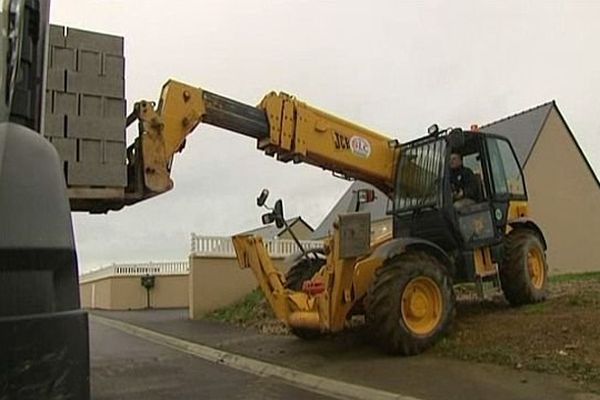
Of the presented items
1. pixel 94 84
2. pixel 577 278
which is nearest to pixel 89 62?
pixel 94 84

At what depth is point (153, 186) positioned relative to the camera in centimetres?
742

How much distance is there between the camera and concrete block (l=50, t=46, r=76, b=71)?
490cm

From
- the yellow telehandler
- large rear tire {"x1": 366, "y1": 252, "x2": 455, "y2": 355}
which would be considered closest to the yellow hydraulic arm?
the yellow telehandler

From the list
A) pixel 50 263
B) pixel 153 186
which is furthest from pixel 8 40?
pixel 153 186

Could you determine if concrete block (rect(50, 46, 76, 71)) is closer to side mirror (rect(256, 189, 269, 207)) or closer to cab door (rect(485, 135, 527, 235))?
side mirror (rect(256, 189, 269, 207))

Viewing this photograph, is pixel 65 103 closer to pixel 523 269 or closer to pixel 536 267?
pixel 523 269

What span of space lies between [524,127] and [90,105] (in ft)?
94.3

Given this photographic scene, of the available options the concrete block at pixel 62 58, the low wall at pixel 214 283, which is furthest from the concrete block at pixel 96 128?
the low wall at pixel 214 283

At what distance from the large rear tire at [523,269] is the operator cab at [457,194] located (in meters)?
0.23

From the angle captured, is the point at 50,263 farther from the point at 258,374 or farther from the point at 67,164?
the point at 258,374

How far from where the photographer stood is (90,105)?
5.01 m

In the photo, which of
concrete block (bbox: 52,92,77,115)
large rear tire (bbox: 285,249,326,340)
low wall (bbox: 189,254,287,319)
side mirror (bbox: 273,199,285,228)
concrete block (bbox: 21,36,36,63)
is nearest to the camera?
concrete block (bbox: 21,36,36,63)

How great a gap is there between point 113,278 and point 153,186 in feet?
72.2

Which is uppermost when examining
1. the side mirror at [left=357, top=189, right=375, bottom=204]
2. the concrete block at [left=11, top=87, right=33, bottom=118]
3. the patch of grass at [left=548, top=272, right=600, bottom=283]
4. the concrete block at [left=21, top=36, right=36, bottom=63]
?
the side mirror at [left=357, top=189, right=375, bottom=204]
